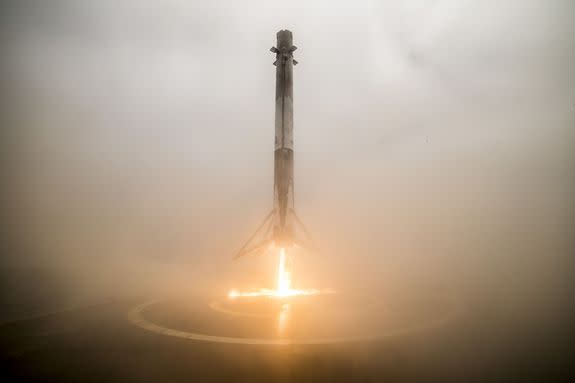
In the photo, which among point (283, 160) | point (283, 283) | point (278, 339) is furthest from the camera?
point (283, 283)

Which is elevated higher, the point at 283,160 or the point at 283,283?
the point at 283,160

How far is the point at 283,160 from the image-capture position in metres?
21.4

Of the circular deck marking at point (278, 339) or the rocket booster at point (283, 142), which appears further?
the rocket booster at point (283, 142)

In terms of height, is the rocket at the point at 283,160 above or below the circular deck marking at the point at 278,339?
above

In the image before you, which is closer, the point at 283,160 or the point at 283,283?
the point at 283,160

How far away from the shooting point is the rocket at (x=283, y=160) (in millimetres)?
21000

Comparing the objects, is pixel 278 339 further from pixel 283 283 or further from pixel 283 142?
pixel 283 283

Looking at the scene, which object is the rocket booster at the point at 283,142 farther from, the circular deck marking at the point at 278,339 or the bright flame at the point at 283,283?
the circular deck marking at the point at 278,339

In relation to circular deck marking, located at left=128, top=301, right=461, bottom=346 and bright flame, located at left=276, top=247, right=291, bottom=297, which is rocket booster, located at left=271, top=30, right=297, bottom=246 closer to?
bright flame, located at left=276, top=247, right=291, bottom=297

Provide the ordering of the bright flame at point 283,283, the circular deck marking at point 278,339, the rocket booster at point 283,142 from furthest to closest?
1. the bright flame at point 283,283
2. the rocket booster at point 283,142
3. the circular deck marking at point 278,339

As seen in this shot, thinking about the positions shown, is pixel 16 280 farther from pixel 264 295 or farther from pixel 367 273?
pixel 367 273

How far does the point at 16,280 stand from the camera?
25.9 metres

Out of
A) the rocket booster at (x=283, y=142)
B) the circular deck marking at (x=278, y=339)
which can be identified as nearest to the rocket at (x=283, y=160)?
the rocket booster at (x=283, y=142)

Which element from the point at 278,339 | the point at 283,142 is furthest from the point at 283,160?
the point at 278,339
